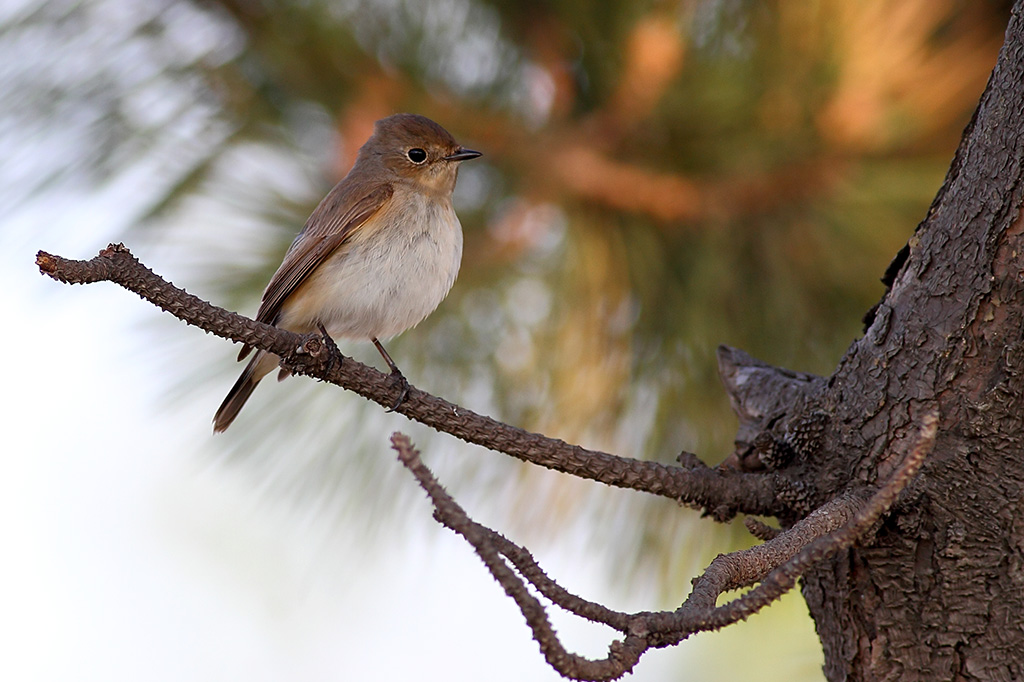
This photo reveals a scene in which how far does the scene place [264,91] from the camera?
3.04 meters

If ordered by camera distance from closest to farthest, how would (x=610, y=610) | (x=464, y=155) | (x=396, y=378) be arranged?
(x=610, y=610)
(x=396, y=378)
(x=464, y=155)

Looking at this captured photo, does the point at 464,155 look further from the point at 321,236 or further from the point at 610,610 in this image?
the point at 610,610

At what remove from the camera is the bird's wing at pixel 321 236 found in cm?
324

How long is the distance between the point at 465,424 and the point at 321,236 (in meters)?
1.34

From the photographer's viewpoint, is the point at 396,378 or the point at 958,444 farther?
the point at 396,378

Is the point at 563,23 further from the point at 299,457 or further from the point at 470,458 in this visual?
the point at 299,457

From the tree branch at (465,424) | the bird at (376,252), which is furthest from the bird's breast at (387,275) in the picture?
the tree branch at (465,424)

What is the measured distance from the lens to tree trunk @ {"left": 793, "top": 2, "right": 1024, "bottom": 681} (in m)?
2.04

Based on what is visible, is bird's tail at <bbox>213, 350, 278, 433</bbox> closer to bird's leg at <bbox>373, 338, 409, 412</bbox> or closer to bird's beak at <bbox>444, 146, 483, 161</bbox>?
bird's leg at <bbox>373, 338, 409, 412</bbox>

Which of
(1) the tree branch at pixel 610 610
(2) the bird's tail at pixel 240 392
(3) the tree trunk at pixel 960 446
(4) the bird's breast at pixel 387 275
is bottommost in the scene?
(1) the tree branch at pixel 610 610

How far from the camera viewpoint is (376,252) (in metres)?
3.52

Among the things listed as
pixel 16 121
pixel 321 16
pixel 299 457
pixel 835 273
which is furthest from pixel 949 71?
pixel 16 121

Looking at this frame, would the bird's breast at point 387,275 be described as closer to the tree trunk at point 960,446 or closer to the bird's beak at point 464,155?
the bird's beak at point 464,155

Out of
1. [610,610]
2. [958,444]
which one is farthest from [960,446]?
[610,610]
